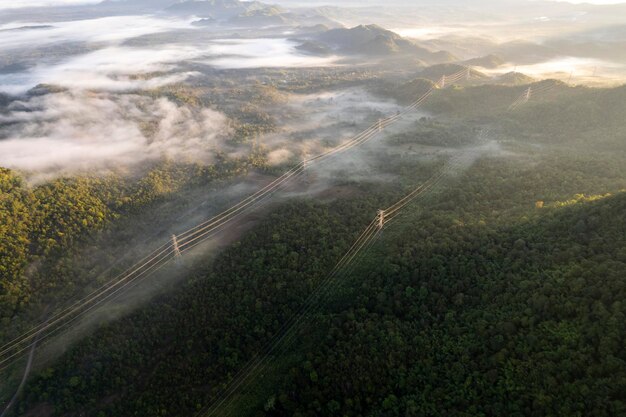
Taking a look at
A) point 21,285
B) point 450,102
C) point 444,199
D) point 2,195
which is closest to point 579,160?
point 444,199

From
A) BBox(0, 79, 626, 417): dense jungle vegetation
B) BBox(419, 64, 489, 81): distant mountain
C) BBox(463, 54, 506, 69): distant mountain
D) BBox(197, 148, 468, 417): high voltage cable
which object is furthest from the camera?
BBox(463, 54, 506, 69): distant mountain

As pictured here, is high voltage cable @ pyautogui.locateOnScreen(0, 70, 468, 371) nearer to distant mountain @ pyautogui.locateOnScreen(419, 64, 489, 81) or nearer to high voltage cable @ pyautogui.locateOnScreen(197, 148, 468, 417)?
high voltage cable @ pyautogui.locateOnScreen(197, 148, 468, 417)

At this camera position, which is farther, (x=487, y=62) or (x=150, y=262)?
(x=487, y=62)

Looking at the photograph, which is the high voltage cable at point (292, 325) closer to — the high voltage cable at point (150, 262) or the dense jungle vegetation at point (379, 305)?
the dense jungle vegetation at point (379, 305)

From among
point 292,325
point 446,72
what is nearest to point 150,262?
point 292,325

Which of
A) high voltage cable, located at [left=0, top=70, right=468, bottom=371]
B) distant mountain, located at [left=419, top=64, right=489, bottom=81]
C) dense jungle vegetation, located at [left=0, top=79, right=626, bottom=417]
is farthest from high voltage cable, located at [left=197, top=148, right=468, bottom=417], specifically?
distant mountain, located at [left=419, top=64, right=489, bottom=81]

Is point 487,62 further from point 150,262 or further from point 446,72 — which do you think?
point 150,262

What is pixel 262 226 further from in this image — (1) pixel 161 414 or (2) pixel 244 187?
(1) pixel 161 414

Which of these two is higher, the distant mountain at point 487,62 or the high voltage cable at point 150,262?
the distant mountain at point 487,62

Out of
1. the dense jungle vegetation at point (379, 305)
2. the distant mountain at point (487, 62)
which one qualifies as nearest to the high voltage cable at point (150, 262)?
the dense jungle vegetation at point (379, 305)
